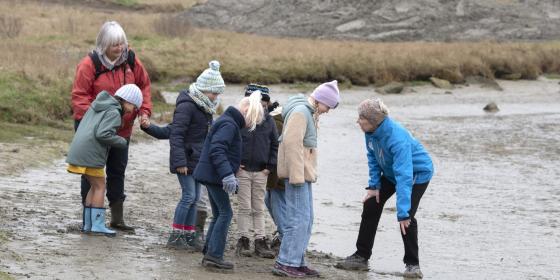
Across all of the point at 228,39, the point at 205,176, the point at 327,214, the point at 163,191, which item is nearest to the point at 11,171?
the point at 163,191

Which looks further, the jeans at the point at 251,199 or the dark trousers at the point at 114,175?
the dark trousers at the point at 114,175

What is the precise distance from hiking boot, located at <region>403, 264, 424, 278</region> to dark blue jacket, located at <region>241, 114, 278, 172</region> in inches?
64.8

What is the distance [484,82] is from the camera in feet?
125

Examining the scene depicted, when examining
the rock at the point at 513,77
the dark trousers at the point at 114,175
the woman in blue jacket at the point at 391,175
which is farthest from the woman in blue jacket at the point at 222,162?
the rock at the point at 513,77

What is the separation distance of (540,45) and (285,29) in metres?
13.3

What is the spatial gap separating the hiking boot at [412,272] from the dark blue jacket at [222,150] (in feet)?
7.08

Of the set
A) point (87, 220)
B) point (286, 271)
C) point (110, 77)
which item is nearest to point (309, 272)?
point (286, 271)

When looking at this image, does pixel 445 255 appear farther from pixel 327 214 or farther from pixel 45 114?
pixel 45 114

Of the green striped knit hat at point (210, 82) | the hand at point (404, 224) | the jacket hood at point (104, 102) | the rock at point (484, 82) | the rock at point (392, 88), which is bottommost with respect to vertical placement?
the hand at point (404, 224)

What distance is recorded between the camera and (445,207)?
1496 centimetres

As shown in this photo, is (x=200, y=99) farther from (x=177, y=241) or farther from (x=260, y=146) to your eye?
(x=177, y=241)

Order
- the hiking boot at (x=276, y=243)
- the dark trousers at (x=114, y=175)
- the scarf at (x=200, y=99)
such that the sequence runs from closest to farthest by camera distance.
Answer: the scarf at (x=200, y=99) → the dark trousers at (x=114, y=175) → the hiking boot at (x=276, y=243)

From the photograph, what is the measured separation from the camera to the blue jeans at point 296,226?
9.29m

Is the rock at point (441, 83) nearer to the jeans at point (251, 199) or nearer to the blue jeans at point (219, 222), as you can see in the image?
the jeans at point (251, 199)
